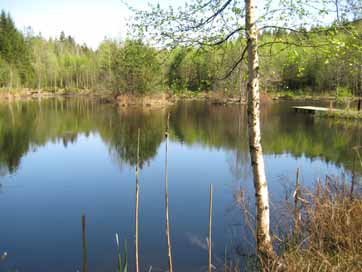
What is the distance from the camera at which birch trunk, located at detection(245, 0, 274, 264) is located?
4090 mm

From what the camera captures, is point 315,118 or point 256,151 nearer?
point 256,151

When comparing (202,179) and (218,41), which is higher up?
(218,41)

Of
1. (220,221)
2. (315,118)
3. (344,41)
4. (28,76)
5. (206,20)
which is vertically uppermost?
(28,76)

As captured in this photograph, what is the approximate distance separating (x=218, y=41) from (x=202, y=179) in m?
6.61

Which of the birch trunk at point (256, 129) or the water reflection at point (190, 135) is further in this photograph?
the water reflection at point (190, 135)

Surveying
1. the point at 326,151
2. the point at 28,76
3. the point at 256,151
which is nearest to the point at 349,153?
the point at 326,151

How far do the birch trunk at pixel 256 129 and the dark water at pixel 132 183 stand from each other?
4.72 feet

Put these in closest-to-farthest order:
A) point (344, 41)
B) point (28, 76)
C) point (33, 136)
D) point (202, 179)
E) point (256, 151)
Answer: point (344, 41), point (256, 151), point (202, 179), point (33, 136), point (28, 76)

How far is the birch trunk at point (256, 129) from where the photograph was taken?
4.09 metres

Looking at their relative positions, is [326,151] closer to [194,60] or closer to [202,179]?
[202,179]

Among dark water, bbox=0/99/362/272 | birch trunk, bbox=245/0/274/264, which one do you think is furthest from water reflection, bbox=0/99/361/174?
birch trunk, bbox=245/0/274/264

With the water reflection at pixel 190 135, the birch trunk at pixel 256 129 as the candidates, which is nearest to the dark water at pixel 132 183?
the water reflection at pixel 190 135

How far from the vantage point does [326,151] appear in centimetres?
1395

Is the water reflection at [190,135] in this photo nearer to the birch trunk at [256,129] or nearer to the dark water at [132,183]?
the dark water at [132,183]
